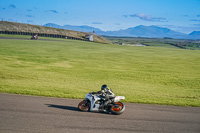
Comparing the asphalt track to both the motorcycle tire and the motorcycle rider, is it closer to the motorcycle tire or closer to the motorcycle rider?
the motorcycle tire

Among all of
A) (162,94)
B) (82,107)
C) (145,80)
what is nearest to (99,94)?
(82,107)

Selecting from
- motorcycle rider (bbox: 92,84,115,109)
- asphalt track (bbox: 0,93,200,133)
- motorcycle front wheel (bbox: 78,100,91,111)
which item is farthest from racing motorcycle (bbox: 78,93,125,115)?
asphalt track (bbox: 0,93,200,133)

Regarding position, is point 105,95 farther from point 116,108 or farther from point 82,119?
point 82,119

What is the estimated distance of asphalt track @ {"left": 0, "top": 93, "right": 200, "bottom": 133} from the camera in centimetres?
1025

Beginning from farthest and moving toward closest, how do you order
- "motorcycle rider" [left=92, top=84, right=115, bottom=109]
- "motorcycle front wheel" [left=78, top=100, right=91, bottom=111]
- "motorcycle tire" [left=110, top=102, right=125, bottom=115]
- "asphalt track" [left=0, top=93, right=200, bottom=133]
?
"motorcycle front wheel" [left=78, top=100, right=91, bottom=111]
"motorcycle rider" [left=92, top=84, right=115, bottom=109]
"motorcycle tire" [left=110, top=102, right=125, bottom=115]
"asphalt track" [left=0, top=93, right=200, bottom=133]

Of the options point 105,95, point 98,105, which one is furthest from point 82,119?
point 105,95

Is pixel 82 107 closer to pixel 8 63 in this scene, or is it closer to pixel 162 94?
pixel 162 94

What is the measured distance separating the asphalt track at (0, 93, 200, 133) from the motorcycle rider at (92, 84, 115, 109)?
2.16 ft

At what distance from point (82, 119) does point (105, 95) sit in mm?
2140

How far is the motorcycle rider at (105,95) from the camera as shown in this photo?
42.2 ft

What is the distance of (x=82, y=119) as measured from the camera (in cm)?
1154

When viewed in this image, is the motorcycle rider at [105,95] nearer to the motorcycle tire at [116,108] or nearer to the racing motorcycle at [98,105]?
the racing motorcycle at [98,105]

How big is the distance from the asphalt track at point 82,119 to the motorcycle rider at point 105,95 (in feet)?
2.16

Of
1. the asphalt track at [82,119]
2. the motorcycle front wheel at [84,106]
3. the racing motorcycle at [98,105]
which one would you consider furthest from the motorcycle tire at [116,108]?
the motorcycle front wheel at [84,106]
